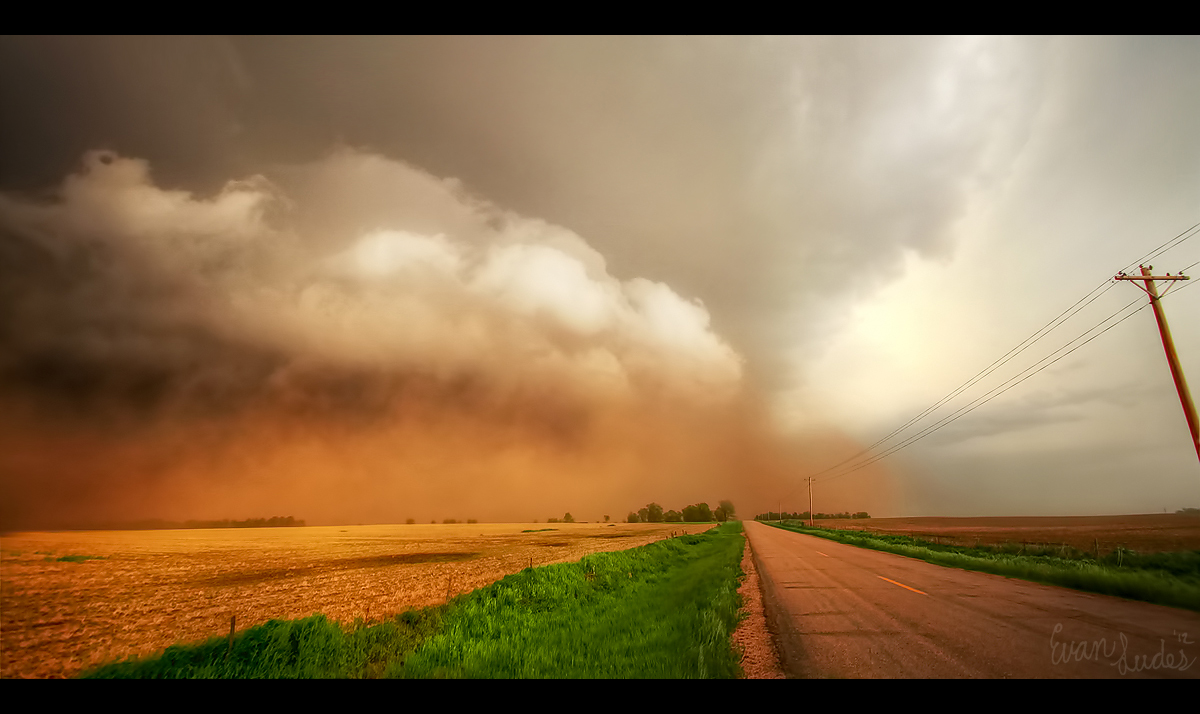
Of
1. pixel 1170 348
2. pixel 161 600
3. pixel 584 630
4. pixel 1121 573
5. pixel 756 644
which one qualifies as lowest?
pixel 161 600

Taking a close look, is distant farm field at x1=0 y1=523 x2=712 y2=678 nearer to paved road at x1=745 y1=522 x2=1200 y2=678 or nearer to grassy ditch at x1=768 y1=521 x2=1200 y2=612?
paved road at x1=745 y1=522 x2=1200 y2=678

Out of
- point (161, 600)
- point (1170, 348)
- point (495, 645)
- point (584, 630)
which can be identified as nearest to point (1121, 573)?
point (1170, 348)

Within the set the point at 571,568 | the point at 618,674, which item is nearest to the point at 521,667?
the point at 618,674

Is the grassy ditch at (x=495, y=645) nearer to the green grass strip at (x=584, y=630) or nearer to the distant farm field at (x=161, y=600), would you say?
the green grass strip at (x=584, y=630)

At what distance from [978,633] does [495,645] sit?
934 cm

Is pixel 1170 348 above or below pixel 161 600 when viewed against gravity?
above

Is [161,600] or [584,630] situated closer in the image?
[584,630]

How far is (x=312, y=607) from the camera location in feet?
56.4

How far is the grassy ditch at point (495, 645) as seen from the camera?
7.50 meters

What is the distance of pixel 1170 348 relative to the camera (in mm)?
12688

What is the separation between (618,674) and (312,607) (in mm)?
16662

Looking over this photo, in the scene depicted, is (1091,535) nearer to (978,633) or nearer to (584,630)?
(978,633)
